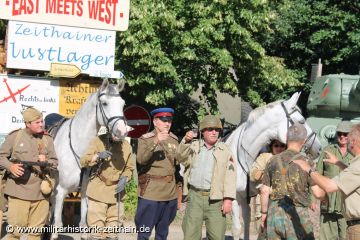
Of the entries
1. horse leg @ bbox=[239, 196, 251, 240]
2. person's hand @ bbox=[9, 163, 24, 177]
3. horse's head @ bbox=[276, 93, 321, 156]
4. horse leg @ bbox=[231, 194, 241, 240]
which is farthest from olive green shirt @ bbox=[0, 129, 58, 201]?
horse's head @ bbox=[276, 93, 321, 156]

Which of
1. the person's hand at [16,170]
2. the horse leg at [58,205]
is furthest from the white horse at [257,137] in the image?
the person's hand at [16,170]

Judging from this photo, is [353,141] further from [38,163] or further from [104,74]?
[104,74]

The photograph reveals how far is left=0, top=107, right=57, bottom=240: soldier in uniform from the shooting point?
773 centimetres

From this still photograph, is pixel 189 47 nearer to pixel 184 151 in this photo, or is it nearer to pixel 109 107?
pixel 109 107

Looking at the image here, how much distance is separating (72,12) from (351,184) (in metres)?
6.22

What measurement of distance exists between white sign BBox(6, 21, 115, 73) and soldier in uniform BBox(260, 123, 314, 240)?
4.73 m

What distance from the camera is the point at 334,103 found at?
1300cm

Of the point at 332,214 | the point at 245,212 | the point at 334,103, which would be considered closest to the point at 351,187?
the point at 332,214

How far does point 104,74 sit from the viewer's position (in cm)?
969

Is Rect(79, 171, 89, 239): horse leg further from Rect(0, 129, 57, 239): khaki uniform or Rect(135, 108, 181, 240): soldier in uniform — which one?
Rect(135, 108, 181, 240): soldier in uniform

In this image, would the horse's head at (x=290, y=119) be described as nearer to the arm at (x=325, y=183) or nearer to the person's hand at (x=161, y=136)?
the person's hand at (x=161, y=136)

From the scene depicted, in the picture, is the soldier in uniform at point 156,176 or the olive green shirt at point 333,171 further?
the olive green shirt at point 333,171

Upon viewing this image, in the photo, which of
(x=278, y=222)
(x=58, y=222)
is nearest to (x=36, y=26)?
(x=58, y=222)

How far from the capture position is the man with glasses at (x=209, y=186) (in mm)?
7602
